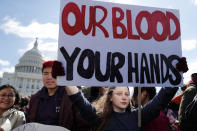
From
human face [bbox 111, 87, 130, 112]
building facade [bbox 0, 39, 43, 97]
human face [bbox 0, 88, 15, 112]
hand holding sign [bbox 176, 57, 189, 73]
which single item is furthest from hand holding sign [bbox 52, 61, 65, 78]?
building facade [bbox 0, 39, 43, 97]

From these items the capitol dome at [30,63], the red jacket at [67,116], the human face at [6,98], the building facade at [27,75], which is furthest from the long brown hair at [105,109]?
the capitol dome at [30,63]

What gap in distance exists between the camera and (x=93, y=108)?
2.34 meters

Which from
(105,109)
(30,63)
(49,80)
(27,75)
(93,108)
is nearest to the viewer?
(93,108)

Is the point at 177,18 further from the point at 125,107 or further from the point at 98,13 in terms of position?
the point at 125,107

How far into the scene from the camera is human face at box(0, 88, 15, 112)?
10.5 ft

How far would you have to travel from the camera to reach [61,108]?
2.69 meters

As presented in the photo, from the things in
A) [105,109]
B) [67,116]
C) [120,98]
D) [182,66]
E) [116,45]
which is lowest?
[67,116]

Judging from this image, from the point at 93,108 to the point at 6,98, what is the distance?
1.51 metres

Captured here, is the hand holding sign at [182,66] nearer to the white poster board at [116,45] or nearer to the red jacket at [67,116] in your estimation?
the white poster board at [116,45]

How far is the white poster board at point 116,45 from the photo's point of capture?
2.24 meters

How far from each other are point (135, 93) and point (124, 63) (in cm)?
116

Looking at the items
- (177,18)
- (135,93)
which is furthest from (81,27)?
(135,93)

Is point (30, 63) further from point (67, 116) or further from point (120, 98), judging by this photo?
point (120, 98)

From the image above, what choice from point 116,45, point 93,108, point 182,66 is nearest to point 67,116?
point 93,108
